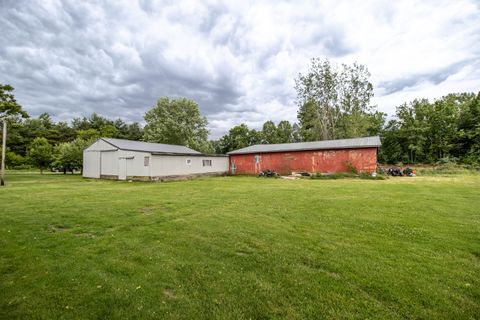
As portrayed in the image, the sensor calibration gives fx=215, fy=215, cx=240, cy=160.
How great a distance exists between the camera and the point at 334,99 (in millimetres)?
33750

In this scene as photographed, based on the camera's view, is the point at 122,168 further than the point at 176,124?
No

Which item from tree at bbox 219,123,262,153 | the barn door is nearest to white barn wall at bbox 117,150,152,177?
the barn door

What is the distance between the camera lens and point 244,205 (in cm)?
838

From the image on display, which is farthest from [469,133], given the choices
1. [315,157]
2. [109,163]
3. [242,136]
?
[109,163]

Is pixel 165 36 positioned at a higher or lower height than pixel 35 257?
higher

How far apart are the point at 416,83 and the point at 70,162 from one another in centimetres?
4362

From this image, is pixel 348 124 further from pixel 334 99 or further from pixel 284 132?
pixel 284 132

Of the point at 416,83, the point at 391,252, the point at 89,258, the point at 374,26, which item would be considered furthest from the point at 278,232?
the point at 416,83

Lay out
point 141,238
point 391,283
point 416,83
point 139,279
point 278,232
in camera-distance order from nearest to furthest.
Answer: point 391,283 < point 139,279 < point 141,238 < point 278,232 < point 416,83

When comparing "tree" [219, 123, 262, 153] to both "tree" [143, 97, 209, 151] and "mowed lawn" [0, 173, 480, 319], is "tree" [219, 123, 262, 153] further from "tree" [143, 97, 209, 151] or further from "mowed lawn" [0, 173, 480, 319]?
"mowed lawn" [0, 173, 480, 319]

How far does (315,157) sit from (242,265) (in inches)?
801

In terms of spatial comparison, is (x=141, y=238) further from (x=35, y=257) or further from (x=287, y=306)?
(x=287, y=306)

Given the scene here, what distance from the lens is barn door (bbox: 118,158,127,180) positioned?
64.5 ft

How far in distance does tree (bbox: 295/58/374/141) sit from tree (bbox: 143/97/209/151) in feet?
61.9
